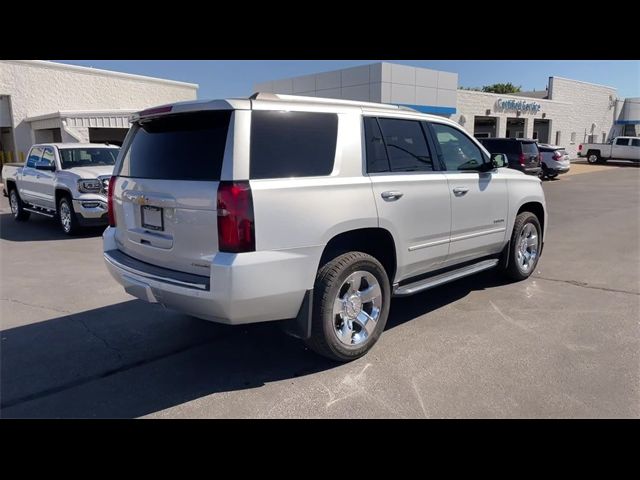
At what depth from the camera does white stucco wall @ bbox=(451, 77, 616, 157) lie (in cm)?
2964

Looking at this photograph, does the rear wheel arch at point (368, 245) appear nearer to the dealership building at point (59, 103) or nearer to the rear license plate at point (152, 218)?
the rear license plate at point (152, 218)

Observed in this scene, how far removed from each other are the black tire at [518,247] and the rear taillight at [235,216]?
3847 millimetres

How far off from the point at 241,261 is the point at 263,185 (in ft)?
Result: 1.77

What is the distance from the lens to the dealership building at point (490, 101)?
73.5 ft

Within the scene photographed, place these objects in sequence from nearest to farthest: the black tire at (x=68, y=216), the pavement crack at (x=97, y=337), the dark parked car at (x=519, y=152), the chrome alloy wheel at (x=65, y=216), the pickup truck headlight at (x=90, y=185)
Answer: the pavement crack at (x=97, y=337)
the pickup truck headlight at (x=90, y=185)
the black tire at (x=68, y=216)
the chrome alloy wheel at (x=65, y=216)
the dark parked car at (x=519, y=152)

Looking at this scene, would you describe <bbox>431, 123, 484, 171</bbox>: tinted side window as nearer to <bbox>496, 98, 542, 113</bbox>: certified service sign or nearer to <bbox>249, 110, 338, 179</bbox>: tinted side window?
<bbox>249, 110, 338, 179</bbox>: tinted side window

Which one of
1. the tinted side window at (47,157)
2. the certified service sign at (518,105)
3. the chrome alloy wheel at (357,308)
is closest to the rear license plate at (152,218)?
the chrome alloy wheel at (357,308)

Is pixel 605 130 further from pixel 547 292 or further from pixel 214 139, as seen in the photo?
pixel 214 139

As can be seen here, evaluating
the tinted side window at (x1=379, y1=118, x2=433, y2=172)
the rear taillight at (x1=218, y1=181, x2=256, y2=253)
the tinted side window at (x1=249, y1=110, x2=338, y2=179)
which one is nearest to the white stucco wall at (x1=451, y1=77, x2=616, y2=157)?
the tinted side window at (x1=379, y1=118, x2=433, y2=172)

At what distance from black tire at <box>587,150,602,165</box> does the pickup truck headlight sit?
35.5 metres

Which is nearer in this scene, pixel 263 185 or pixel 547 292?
pixel 263 185
